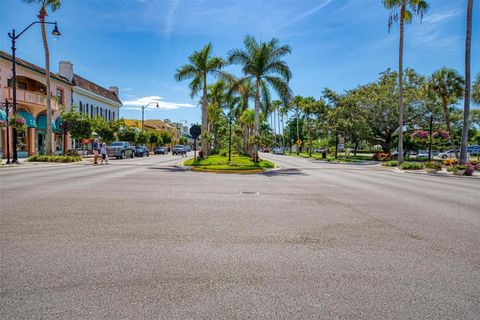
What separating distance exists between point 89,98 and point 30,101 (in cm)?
1660

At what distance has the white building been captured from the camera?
42344 mm

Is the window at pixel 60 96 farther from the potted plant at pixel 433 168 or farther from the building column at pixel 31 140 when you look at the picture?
the potted plant at pixel 433 168

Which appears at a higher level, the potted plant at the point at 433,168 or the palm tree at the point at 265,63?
the palm tree at the point at 265,63

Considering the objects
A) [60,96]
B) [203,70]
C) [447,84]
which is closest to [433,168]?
[447,84]

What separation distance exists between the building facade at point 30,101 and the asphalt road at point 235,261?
26.5 metres

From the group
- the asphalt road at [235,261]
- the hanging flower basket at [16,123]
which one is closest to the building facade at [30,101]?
the hanging flower basket at [16,123]

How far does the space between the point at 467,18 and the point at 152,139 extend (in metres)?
53.9

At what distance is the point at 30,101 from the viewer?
102 feet

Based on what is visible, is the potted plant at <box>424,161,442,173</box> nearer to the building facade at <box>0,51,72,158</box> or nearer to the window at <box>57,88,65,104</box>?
the building facade at <box>0,51,72,158</box>

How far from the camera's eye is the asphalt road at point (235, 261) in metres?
3.24

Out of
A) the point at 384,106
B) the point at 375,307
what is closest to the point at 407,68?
the point at 384,106

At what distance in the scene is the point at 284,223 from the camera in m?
6.72

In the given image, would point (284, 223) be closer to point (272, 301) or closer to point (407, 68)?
point (272, 301)

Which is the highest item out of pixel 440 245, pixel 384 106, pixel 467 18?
pixel 467 18
